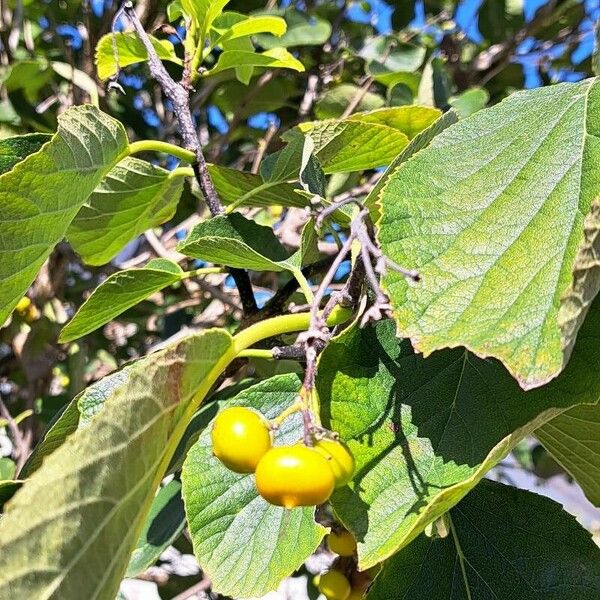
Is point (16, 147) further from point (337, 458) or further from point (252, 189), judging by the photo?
point (337, 458)

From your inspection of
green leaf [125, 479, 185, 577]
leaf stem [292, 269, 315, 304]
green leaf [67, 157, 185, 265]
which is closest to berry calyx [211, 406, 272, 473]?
leaf stem [292, 269, 315, 304]

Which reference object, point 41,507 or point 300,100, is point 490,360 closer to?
point 41,507

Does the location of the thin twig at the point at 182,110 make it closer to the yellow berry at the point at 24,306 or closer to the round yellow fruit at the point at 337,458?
the round yellow fruit at the point at 337,458

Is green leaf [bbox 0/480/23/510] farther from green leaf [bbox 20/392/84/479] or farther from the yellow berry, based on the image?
the yellow berry

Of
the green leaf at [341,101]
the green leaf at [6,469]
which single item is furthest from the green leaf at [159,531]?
the green leaf at [341,101]

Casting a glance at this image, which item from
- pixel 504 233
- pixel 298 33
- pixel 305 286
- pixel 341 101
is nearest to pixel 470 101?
pixel 341 101
